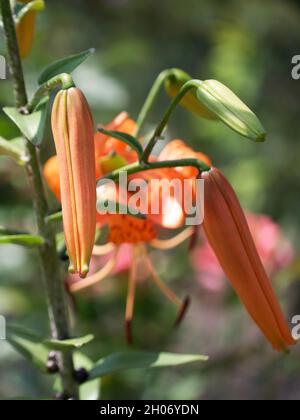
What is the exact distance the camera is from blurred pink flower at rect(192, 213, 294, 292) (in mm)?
2143

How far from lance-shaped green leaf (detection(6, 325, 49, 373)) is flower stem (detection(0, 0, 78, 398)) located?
45 mm

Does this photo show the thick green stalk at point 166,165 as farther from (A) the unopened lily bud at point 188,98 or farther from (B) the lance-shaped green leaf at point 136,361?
(B) the lance-shaped green leaf at point 136,361

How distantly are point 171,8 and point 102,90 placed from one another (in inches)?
34.9

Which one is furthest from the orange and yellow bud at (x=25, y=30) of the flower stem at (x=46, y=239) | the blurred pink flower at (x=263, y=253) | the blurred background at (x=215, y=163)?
the blurred pink flower at (x=263, y=253)

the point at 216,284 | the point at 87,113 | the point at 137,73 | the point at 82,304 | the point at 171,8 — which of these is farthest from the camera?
the point at 171,8

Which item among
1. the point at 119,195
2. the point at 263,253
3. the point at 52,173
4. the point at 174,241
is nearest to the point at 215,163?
the point at 263,253

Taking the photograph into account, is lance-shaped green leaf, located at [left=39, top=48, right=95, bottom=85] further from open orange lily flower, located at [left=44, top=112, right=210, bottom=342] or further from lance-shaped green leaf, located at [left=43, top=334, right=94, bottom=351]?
lance-shaped green leaf, located at [left=43, top=334, right=94, bottom=351]

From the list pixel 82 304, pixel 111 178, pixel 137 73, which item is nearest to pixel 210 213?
pixel 111 178

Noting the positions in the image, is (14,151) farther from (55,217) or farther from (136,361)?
(136,361)

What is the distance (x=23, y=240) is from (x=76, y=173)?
15cm

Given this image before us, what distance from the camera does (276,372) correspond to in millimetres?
2285

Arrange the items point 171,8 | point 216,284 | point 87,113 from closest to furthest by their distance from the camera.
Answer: point 87,113
point 216,284
point 171,8

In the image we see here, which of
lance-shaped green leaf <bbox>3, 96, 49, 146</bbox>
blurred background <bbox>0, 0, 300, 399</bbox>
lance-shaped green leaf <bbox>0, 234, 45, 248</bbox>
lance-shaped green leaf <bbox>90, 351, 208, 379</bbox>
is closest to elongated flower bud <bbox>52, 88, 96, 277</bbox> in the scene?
lance-shaped green leaf <bbox>3, 96, 49, 146</bbox>

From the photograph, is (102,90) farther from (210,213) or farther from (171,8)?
(210,213)
